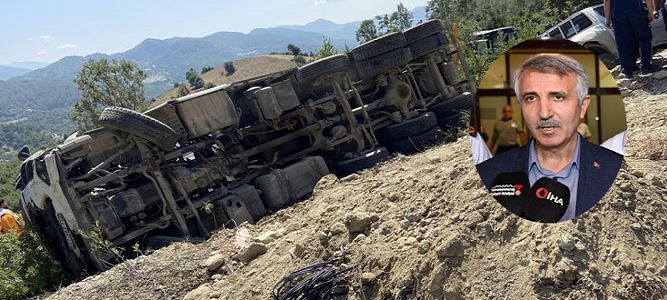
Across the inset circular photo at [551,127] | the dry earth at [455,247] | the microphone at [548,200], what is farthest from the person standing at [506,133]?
the dry earth at [455,247]

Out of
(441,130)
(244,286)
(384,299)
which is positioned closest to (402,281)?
(384,299)

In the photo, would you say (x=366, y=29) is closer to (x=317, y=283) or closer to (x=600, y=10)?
(x=600, y=10)

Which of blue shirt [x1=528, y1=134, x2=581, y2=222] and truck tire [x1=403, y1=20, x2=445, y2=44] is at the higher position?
truck tire [x1=403, y1=20, x2=445, y2=44]

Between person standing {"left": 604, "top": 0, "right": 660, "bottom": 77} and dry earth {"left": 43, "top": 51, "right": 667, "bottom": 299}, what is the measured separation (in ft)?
5.16

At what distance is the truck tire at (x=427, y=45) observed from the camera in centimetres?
902

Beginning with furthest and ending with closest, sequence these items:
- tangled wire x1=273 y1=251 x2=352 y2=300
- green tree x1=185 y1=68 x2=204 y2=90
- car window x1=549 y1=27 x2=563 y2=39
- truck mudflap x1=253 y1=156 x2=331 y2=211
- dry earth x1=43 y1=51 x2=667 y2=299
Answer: green tree x1=185 y1=68 x2=204 y2=90 < car window x1=549 y1=27 x2=563 y2=39 < truck mudflap x1=253 y1=156 x2=331 y2=211 < tangled wire x1=273 y1=251 x2=352 y2=300 < dry earth x1=43 y1=51 x2=667 y2=299

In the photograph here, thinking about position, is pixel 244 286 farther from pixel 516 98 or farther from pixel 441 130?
pixel 441 130

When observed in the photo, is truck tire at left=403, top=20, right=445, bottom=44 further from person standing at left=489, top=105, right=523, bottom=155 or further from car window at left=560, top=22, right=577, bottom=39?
person standing at left=489, top=105, right=523, bottom=155

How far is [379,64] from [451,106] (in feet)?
4.55

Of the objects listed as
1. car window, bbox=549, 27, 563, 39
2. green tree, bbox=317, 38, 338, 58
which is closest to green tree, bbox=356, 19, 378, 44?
green tree, bbox=317, 38, 338, 58

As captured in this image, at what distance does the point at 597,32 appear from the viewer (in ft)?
34.2

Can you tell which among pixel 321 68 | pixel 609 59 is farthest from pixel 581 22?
pixel 321 68

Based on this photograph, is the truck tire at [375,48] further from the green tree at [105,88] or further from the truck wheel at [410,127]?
the green tree at [105,88]

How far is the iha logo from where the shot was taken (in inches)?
58.6
